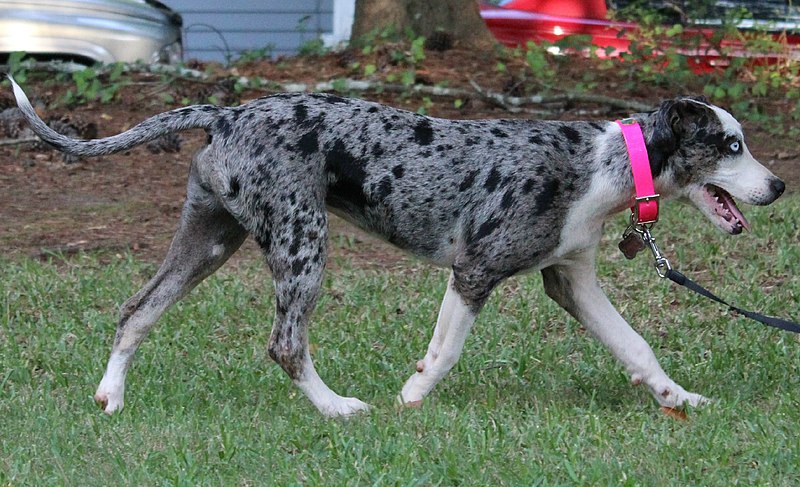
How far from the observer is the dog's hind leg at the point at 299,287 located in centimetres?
528

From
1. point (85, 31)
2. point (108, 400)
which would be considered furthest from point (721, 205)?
point (85, 31)

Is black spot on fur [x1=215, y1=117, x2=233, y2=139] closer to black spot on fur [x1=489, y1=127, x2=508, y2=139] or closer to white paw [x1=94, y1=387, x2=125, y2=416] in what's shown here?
black spot on fur [x1=489, y1=127, x2=508, y2=139]

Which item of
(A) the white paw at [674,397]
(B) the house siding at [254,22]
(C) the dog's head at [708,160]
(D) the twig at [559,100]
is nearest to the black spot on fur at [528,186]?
(C) the dog's head at [708,160]

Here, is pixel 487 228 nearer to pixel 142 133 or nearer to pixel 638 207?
pixel 638 207

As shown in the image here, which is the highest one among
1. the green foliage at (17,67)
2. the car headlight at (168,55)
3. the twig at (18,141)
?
the green foliage at (17,67)

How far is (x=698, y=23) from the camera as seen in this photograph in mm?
14562

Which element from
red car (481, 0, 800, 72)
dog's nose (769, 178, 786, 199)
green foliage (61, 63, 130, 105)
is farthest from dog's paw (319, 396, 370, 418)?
red car (481, 0, 800, 72)

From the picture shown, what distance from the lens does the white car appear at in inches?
492

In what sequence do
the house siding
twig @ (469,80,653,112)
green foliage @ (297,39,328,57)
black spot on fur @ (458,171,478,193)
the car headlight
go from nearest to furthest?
black spot on fur @ (458,171,478,193), twig @ (469,80,653,112), the car headlight, green foliage @ (297,39,328,57), the house siding

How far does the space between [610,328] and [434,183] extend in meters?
1.06

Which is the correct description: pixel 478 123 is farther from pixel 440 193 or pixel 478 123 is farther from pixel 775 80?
pixel 775 80

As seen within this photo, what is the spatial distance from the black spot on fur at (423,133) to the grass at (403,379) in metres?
1.14

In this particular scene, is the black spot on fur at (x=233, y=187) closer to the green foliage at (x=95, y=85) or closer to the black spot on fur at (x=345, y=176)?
the black spot on fur at (x=345, y=176)

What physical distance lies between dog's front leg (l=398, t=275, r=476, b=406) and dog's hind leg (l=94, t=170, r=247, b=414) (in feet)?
3.52
